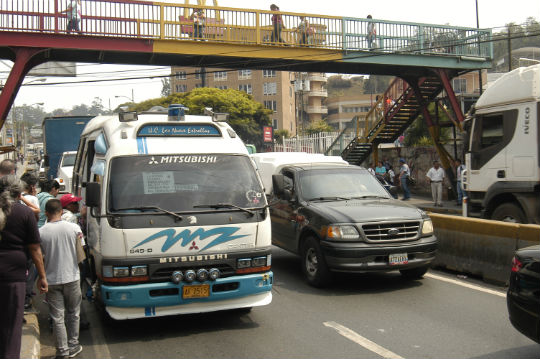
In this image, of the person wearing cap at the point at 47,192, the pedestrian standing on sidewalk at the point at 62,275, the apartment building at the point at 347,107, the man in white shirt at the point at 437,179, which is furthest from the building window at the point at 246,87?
the pedestrian standing on sidewalk at the point at 62,275

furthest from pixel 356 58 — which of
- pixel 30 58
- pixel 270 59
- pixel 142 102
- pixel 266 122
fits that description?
pixel 142 102

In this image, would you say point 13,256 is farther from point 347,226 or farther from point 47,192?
point 347,226

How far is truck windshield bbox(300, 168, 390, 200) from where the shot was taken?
8.87m

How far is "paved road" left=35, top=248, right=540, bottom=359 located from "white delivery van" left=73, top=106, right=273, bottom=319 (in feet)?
1.23

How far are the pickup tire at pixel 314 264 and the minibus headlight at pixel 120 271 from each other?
321cm

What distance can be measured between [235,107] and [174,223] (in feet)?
163

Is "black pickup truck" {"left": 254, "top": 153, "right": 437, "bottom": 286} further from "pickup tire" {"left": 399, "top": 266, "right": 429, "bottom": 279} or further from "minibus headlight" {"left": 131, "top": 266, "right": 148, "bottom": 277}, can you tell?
"minibus headlight" {"left": 131, "top": 266, "right": 148, "bottom": 277}

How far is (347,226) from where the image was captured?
761 centimetres

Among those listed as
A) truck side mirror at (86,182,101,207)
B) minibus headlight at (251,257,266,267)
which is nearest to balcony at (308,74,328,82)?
minibus headlight at (251,257,266,267)

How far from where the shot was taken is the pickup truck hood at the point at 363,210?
303 inches

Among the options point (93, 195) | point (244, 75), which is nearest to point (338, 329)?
point (93, 195)

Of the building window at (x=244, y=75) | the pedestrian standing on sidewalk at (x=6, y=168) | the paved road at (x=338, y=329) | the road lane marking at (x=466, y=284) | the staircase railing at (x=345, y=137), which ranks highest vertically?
the building window at (x=244, y=75)

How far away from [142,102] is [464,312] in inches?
2945

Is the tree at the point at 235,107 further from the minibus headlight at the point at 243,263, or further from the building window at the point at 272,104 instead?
the minibus headlight at the point at 243,263
